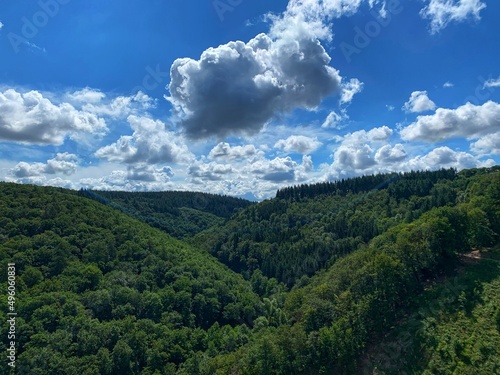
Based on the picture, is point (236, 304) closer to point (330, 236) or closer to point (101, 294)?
point (101, 294)

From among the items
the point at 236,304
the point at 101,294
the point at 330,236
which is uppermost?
the point at 330,236

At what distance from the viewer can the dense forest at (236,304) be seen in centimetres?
5219

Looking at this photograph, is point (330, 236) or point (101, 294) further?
point (330, 236)

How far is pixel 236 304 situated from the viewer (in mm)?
108938

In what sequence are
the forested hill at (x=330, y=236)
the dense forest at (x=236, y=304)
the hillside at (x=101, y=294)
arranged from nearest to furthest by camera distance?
1. the dense forest at (x=236, y=304)
2. the hillside at (x=101, y=294)
3. the forested hill at (x=330, y=236)

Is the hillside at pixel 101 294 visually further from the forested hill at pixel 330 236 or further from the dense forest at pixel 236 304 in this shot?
the forested hill at pixel 330 236

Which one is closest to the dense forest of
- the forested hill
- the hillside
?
the hillside

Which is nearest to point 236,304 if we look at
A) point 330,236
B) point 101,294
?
point 101,294

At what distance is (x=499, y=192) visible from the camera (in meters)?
79.9

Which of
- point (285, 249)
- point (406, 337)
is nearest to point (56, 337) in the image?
point (406, 337)

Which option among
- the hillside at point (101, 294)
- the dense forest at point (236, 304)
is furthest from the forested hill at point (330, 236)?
the hillside at point (101, 294)

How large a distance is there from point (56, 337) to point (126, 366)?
16.0m

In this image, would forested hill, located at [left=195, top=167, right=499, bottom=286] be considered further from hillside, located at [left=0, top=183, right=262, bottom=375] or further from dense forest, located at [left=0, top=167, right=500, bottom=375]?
hillside, located at [left=0, top=183, right=262, bottom=375]

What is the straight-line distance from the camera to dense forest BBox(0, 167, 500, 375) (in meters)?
52.2
